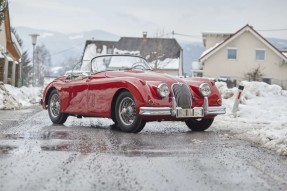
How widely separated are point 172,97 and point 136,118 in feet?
2.19

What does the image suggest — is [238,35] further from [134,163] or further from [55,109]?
[134,163]

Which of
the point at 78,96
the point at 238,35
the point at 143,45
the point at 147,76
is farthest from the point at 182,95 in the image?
the point at 143,45

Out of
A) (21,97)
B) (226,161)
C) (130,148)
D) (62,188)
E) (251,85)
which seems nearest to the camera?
(62,188)

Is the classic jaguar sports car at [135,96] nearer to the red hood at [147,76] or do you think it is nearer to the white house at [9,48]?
the red hood at [147,76]

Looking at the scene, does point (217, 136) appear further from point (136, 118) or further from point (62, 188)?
point (62, 188)

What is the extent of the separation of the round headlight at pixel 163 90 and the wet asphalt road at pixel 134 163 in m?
0.65

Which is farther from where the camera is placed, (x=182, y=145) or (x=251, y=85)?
(x=251, y=85)

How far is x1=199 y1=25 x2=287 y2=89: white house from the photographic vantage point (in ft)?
160

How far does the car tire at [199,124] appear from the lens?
9.41 metres

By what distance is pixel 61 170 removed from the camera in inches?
186

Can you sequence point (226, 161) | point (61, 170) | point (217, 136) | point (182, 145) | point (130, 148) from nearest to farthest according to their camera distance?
1. point (61, 170)
2. point (226, 161)
3. point (130, 148)
4. point (182, 145)
5. point (217, 136)

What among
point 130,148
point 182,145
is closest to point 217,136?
point 182,145

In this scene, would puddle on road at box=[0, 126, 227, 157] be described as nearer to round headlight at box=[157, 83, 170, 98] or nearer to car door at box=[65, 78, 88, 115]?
round headlight at box=[157, 83, 170, 98]

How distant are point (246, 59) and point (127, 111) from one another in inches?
1691
